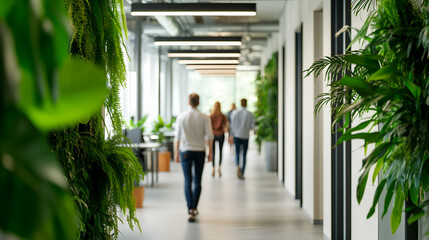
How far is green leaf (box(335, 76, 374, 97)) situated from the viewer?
236 centimetres

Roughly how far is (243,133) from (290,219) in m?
4.24

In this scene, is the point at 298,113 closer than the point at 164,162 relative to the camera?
Yes

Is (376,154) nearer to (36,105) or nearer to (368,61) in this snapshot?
(368,61)

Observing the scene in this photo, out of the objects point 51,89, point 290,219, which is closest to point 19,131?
point 51,89

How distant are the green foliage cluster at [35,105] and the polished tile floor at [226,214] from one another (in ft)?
17.8

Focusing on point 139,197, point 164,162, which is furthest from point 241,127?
point 139,197

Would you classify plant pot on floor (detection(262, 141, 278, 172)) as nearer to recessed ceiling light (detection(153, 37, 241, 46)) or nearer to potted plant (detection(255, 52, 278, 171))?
potted plant (detection(255, 52, 278, 171))

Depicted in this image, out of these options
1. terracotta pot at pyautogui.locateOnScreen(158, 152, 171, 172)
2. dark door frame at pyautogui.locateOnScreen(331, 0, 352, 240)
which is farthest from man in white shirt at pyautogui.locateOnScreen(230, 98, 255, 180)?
dark door frame at pyautogui.locateOnScreen(331, 0, 352, 240)

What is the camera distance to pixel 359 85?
2.37 meters

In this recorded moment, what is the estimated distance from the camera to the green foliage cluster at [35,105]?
1.98 ft

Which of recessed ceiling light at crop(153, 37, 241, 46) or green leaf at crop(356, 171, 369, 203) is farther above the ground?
recessed ceiling light at crop(153, 37, 241, 46)

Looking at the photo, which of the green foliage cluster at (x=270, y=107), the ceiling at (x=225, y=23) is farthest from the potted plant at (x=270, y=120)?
the ceiling at (x=225, y=23)

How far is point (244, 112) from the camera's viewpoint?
11406mm

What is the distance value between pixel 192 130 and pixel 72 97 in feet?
20.3
